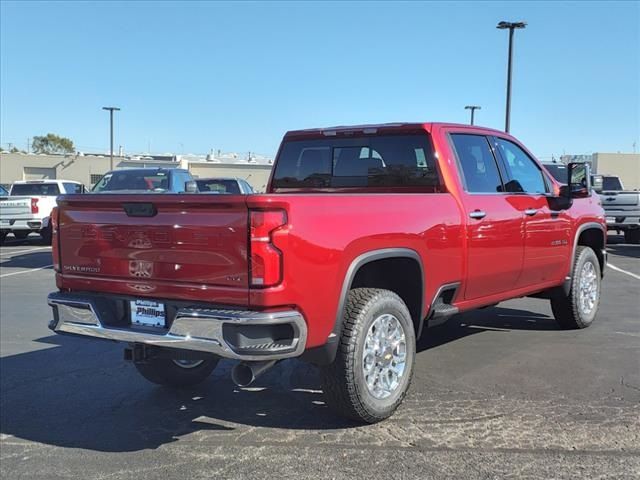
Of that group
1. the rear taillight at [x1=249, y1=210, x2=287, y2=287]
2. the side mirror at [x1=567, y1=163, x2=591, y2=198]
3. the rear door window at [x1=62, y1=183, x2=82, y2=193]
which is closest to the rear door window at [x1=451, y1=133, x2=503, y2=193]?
the side mirror at [x1=567, y1=163, x2=591, y2=198]

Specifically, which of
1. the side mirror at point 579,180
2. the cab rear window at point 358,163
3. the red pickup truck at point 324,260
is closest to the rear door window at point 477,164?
the red pickup truck at point 324,260

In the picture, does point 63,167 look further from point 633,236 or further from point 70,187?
point 633,236

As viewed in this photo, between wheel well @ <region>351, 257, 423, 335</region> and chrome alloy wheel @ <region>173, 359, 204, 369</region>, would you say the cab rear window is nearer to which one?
wheel well @ <region>351, 257, 423, 335</region>

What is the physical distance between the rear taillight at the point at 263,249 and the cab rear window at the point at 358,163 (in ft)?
6.60

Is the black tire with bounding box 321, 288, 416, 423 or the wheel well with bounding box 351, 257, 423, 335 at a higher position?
the wheel well with bounding box 351, 257, 423, 335

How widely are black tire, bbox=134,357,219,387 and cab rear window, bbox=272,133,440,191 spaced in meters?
1.84

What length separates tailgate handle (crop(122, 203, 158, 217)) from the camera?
3.72 m

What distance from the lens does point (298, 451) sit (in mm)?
3822

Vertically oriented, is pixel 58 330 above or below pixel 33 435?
above

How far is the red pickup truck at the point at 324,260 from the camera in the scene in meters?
3.43

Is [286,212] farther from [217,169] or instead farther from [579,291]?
[217,169]

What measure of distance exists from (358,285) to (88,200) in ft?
6.05

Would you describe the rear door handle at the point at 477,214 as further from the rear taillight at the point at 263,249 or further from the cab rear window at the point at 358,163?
the rear taillight at the point at 263,249

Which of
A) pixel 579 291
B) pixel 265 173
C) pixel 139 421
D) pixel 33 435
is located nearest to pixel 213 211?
pixel 139 421
